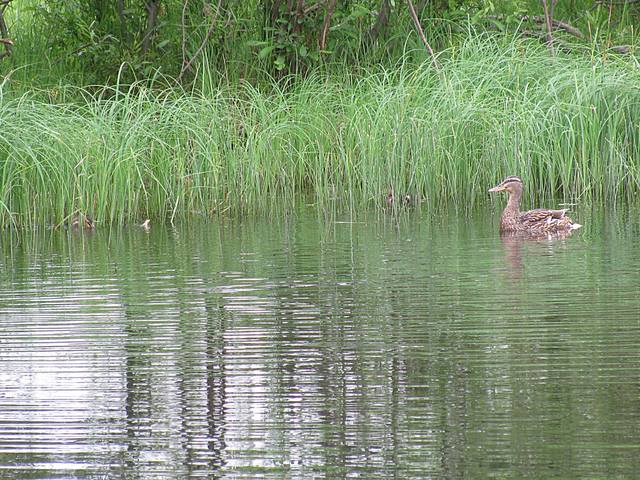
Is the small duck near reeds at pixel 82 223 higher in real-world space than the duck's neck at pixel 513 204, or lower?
lower

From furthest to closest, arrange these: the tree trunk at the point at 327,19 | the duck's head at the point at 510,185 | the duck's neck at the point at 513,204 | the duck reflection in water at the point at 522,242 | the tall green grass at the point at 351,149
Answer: the tree trunk at the point at 327,19 < the tall green grass at the point at 351,149 < the duck's head at the point at 510,185 < the duck's neck at the point at 513,204 < the duck reflection in water at the point at 522,242

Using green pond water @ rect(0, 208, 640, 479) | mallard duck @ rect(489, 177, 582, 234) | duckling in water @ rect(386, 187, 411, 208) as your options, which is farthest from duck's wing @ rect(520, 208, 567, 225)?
duckling in water @ rect(386, 187, 411, 208)

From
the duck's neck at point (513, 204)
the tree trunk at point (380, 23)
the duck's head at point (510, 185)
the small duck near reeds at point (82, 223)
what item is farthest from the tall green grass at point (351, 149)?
the tree trunk at point (380, 23)

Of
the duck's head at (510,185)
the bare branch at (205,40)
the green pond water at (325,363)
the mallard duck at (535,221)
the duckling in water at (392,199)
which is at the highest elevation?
the bare branch at (205,40)

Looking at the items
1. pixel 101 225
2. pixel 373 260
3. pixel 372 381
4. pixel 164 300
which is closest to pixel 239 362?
pixel 372 381

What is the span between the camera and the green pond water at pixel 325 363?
13.4ft

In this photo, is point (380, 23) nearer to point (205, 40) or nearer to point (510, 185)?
point (205, 40)

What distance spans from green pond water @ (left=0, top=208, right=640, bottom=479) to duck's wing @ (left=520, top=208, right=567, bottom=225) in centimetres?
98

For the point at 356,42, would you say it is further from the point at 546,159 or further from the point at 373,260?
the point at 373,260

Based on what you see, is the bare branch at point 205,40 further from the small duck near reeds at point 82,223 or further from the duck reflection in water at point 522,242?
the duck reflection in water at point 522,242

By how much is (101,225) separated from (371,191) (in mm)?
2248

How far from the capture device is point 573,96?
1192cm

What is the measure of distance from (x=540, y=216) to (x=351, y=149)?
221 cm

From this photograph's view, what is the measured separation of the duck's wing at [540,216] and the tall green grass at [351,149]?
131cm
